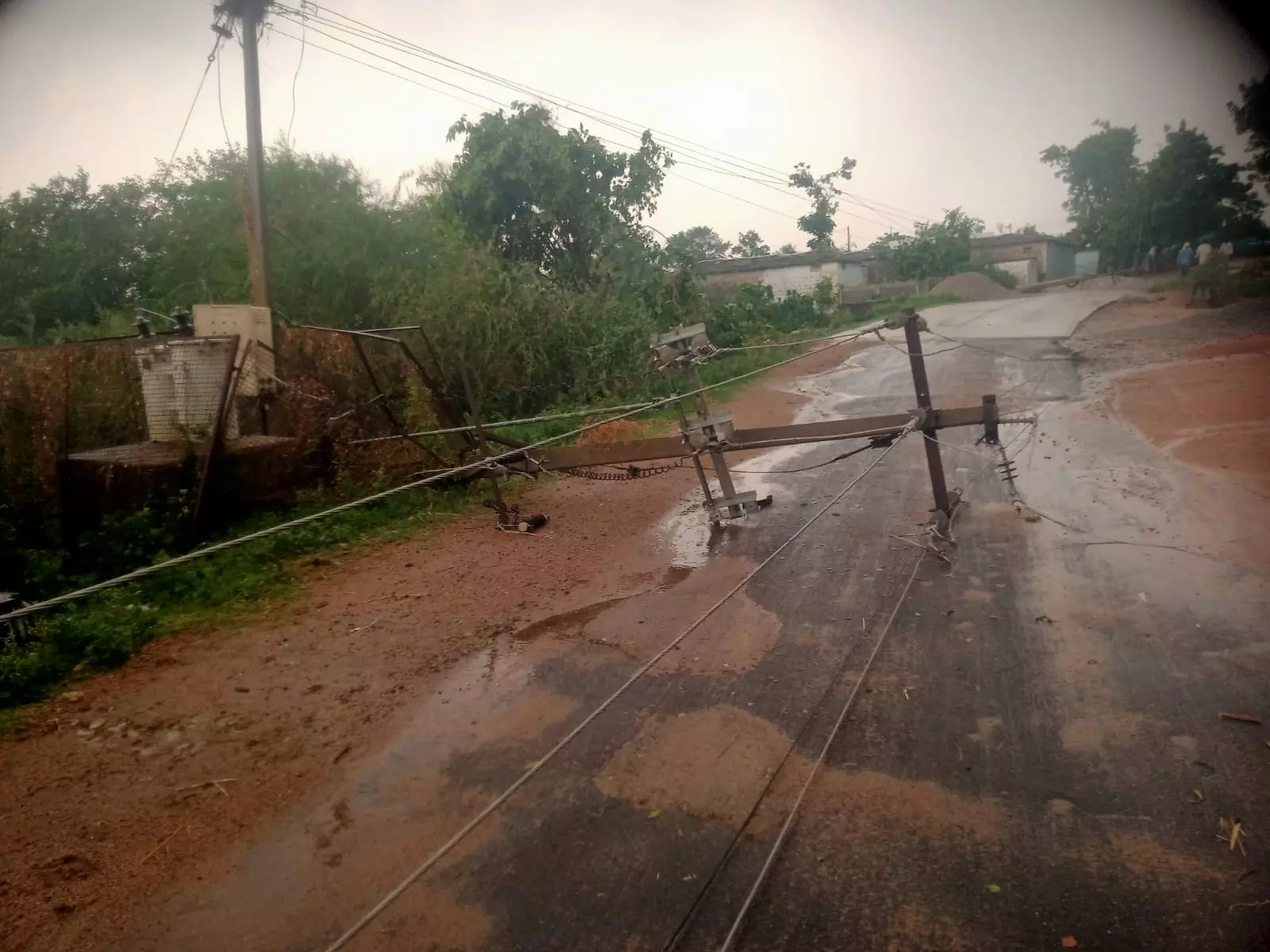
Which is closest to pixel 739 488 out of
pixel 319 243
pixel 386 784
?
pixel 386 784

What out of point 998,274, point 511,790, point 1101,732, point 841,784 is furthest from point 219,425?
point 998,274

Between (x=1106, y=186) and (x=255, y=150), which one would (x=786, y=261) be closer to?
(x=1106, y=186)

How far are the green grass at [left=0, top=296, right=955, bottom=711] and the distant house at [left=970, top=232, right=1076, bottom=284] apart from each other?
34345 mm

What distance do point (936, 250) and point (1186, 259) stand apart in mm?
28984

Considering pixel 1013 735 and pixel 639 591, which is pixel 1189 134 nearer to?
pixel 1013 735

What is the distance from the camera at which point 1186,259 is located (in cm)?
1110

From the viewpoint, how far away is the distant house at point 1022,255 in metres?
36.5

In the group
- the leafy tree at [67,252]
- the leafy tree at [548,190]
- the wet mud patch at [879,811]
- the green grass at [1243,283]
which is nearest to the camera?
the wet mud patch at [879,811]

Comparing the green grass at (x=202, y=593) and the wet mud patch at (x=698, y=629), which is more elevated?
the green grass at (x=202, y=593)

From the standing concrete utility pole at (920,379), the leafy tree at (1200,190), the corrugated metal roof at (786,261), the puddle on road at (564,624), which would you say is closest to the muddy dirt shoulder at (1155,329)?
the leafy tree at (1200,190)

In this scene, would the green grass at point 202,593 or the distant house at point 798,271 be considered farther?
the distant house at point 798,271

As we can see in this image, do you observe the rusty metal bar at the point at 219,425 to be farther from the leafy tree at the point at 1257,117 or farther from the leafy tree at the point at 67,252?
the leafy tree at the point at 67,252

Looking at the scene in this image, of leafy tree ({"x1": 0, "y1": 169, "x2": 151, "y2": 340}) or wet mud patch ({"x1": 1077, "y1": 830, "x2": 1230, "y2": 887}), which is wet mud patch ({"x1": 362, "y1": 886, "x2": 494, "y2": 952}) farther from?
leafy tree ({"x1": 0, "y1": 169, "x2": 151, "y2": 340})

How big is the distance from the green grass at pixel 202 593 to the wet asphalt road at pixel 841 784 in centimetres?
254
